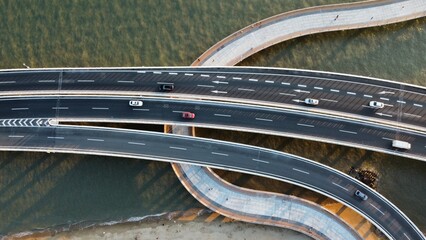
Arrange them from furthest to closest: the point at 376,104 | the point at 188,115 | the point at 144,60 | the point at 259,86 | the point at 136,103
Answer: the point at 144,60 → the point at 259,86 → the point at 136,103 → the point at 188,115 → the point at 376,104

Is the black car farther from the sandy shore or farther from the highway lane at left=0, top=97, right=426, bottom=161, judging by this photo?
the sandy shore

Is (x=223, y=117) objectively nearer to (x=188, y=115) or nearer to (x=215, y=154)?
(x=188, y=115)

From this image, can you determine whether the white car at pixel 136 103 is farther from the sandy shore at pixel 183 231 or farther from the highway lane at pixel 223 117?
the sandy shore at pixel 183 231

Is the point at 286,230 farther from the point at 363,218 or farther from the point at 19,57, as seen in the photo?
the point at 19,57

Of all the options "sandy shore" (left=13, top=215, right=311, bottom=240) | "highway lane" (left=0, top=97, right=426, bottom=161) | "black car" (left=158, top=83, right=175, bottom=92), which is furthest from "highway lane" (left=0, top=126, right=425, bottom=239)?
"sandy shore" (left=13, top=215, right=311, bottom=240)

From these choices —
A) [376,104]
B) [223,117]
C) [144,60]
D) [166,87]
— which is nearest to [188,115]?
[223,117]

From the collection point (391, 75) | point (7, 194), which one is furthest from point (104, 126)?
point (391, 75)

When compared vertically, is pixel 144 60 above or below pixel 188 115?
above
